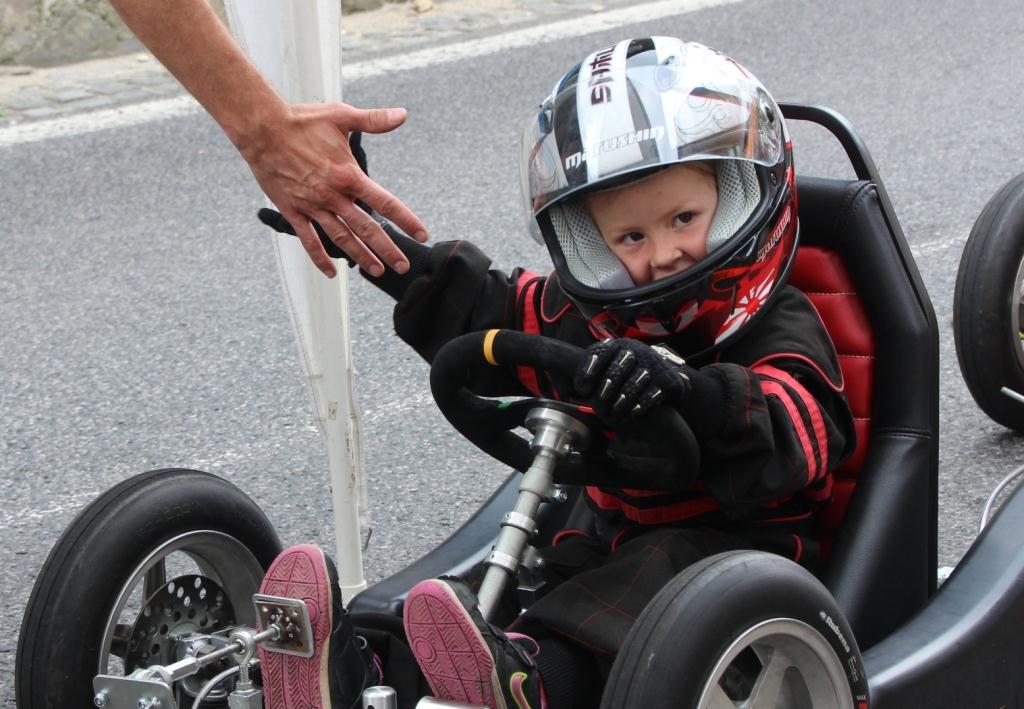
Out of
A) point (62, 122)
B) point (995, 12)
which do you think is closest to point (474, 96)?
point (62, 122)

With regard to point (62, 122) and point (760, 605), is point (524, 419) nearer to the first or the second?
point (760, 605)

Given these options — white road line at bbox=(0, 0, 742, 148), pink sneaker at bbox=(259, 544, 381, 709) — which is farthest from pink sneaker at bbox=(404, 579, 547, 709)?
white road line at bbox=(0, 0, 742, 148)

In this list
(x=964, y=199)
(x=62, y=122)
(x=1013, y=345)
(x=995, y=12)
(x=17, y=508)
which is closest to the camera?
(x=1013, y=345)

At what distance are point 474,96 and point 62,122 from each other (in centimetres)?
167

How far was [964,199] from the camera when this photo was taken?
191 inches

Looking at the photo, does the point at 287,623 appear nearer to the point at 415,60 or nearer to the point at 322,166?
the point at 322,166

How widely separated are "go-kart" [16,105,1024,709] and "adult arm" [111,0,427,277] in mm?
334

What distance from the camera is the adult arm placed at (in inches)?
84.6

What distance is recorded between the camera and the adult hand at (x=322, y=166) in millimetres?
2145

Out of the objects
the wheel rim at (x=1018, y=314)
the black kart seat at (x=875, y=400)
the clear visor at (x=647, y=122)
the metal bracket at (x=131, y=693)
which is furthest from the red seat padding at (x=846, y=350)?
the metal bracket at (x=131, y=693)

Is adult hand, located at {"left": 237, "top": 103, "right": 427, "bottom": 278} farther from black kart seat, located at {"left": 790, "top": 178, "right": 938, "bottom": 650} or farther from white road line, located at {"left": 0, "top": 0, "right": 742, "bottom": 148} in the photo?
white road line, located at {"left": 0, "top": 0, "right": 742, "bottom": 148}

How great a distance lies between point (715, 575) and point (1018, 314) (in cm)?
165

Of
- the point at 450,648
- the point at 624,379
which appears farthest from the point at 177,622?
the point at 624,379

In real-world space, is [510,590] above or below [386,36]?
below
